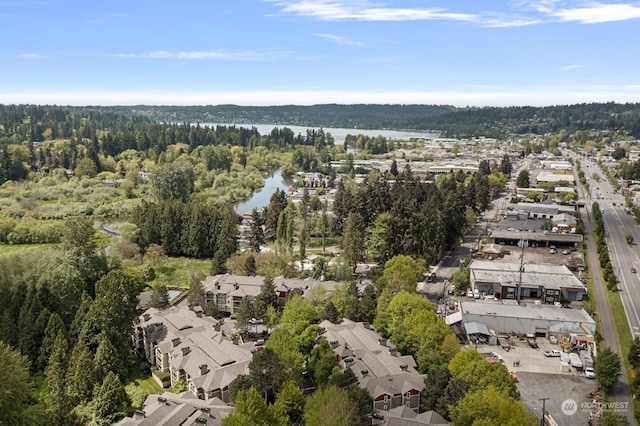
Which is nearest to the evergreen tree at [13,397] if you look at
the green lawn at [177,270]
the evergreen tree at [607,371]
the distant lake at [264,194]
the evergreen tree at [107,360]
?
the evergreen tree at [107,360]

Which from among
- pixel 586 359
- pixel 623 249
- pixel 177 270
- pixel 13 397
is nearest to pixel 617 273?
pixel 623 249

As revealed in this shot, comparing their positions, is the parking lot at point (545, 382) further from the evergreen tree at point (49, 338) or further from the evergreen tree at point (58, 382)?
the evergreen tree at point (49, 338)

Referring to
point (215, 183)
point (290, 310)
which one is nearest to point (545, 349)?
point (290, 310)

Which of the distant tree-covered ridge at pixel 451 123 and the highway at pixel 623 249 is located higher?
the distant tree-covered ridge at pixel 451 123

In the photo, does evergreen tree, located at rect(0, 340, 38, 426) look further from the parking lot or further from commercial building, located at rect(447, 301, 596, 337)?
commercial building, located at rect(447, 301, 596, 337)

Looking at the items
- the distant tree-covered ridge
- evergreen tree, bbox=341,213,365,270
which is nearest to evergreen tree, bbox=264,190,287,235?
evergreen tree, bbox=341,213,365,270

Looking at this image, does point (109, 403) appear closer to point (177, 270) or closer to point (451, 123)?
point (177, 270)

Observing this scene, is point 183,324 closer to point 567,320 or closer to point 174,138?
point 567,320
